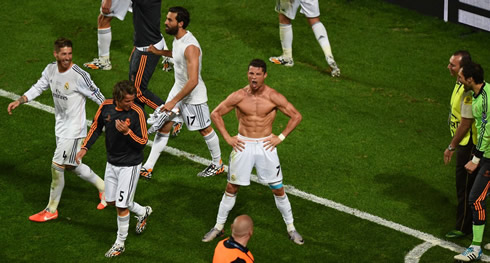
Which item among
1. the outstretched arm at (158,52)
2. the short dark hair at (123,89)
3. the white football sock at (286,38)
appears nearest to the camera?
the short dark hair at (123,89)

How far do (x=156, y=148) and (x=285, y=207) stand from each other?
8.51 ft

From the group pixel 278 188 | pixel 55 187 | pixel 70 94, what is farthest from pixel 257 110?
pixel 55 187

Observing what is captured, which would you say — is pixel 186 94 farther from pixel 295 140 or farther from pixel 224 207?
pixel 295 140

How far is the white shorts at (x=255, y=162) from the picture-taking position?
9.82 meters

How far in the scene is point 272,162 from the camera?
982 centimetres

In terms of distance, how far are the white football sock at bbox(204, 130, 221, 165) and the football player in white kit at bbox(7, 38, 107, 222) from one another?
1.83 m

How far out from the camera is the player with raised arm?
9.37 meters

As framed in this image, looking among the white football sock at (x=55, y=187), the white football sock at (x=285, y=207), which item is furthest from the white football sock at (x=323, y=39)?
the white football sock at (x=55, y=187)

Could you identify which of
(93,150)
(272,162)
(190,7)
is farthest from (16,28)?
(272,162)

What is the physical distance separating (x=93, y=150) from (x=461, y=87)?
5.56 m

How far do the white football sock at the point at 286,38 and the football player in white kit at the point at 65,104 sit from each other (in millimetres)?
5273

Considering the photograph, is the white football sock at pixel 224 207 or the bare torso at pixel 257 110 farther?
the white football sock at pixel 224 207

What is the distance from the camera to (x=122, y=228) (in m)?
9.91

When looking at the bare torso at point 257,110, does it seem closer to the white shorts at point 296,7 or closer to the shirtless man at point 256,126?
the shirtless man at point 256,126
